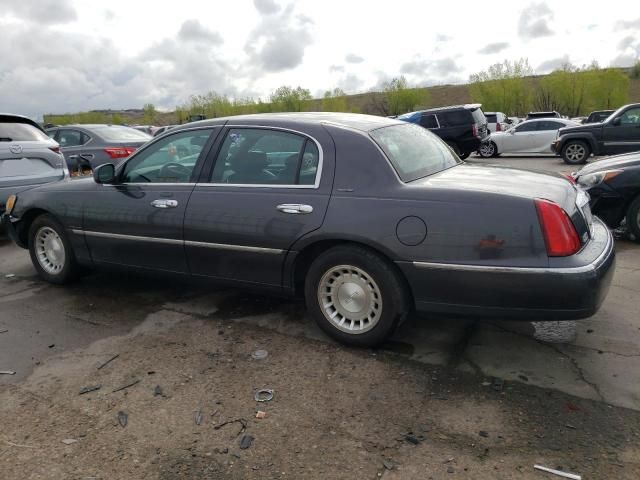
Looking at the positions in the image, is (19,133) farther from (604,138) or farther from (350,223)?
(604,138)

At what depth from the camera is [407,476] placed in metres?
2.41

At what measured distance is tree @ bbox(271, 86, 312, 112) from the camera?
270ft

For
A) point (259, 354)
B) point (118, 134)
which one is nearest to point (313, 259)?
point (259, 354)

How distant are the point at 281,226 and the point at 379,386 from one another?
4.11ft

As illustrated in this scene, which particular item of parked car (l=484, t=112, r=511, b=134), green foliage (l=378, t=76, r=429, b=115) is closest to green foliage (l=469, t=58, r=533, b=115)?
green foliage (l=378, t=76, r=429, b=115)

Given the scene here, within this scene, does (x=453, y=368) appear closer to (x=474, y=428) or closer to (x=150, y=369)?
(x=474, y=428)

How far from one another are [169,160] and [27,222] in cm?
196

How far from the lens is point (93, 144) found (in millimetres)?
10312

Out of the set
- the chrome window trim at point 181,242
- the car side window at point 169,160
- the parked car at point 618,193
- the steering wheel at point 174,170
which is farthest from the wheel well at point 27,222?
the parked car at point 618,193

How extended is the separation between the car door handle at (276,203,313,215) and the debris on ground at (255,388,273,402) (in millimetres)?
1176

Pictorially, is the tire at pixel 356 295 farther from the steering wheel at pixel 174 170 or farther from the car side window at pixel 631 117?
the car side window at pixel 631 117

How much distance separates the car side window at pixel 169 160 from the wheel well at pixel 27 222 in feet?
3.94

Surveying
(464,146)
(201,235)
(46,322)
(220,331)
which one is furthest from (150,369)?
(464,146)

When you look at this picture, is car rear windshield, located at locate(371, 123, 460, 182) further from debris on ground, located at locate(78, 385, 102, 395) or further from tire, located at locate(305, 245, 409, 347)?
debris on ground, located at locate(78, 385, 102, 395)
